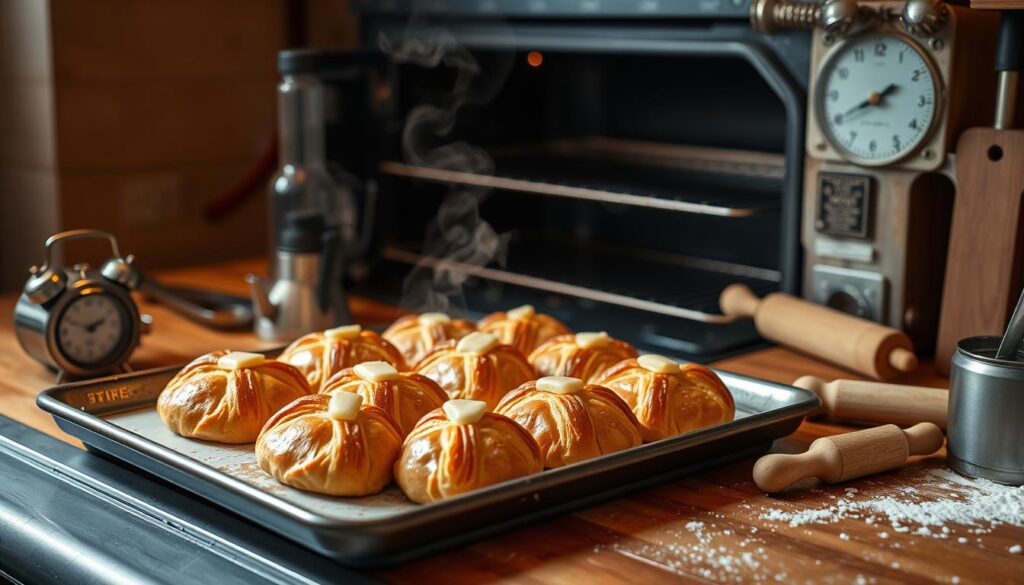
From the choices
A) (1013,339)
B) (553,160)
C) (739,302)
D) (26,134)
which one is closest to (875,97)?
(739,302)

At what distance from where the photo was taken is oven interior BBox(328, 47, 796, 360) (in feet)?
6.05

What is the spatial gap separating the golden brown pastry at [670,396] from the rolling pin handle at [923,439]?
173mm

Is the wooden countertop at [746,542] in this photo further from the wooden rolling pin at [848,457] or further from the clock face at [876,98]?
the clock face at [876,98]

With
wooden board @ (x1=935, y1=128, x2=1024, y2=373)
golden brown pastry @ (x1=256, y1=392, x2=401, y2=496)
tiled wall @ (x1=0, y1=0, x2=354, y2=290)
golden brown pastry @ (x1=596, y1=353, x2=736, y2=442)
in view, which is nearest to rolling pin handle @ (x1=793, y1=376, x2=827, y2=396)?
golden brown pastry @ (x1=596, y1=353, x2=736, y2=442)

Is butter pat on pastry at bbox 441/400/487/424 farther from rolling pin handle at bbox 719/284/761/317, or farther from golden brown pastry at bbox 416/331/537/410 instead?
rolling pin handle at bbox 719/284/761/317

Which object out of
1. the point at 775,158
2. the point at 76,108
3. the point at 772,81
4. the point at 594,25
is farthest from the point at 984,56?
the point at 76,108

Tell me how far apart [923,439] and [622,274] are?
80 centimetres

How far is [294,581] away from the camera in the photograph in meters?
0.92

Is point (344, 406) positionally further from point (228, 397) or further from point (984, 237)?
point (984, 237)

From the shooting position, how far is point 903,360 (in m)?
1.41

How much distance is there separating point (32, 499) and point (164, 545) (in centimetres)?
20

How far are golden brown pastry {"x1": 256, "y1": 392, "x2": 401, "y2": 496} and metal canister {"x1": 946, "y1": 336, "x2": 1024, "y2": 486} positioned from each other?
0.53 m

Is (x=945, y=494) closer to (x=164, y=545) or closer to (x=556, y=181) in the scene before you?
(x=164, y=545)

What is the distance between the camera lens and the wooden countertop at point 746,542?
0.92 meters
